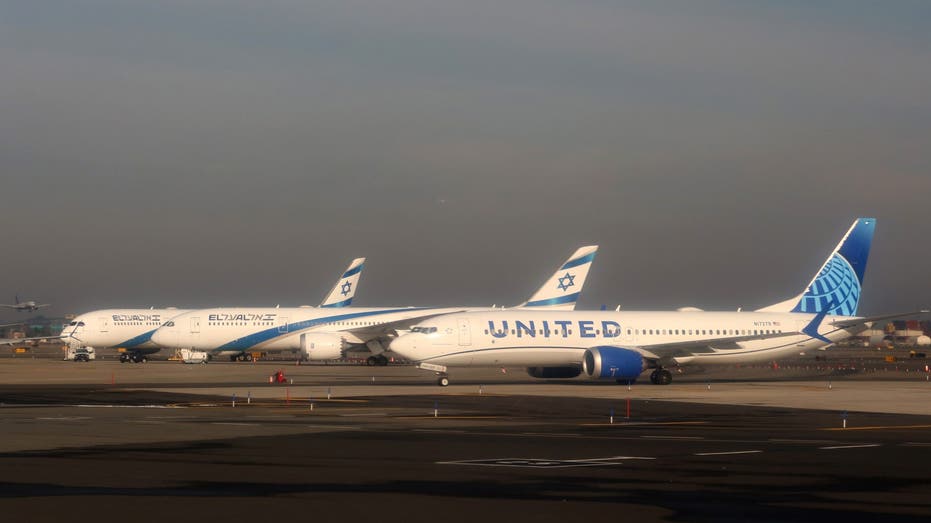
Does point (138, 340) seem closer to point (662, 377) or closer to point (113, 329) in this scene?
point (113, 329)

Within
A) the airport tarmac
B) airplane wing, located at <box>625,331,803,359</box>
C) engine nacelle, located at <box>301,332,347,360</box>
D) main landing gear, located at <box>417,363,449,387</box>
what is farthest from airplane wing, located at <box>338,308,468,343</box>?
the airport tarmac

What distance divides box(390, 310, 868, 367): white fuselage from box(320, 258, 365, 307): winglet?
4986 centimetres

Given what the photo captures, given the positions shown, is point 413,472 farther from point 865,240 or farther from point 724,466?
point 865,240

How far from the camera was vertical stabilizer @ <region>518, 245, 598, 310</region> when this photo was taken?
9319cm

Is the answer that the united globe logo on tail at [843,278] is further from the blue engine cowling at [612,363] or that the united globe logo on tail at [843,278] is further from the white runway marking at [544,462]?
the white runway marking at [544,462]

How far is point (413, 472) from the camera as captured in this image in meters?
19.6

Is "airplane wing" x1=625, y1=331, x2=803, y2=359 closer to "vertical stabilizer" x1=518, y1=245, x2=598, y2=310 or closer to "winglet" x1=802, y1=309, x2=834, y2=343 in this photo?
"winglet" x1=802, y1=309, x2=834, y2=343

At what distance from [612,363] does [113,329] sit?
Result: 4956 centimetres

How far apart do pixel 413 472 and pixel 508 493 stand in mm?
2967

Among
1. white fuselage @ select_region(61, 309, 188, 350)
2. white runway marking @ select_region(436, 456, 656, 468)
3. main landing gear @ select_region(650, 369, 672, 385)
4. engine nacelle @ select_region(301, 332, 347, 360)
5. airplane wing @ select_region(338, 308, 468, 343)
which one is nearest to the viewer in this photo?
white runway marking @ select_region(436, 456, 656, 468)

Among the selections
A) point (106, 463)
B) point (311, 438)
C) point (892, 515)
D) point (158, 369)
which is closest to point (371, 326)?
point (158, 369)

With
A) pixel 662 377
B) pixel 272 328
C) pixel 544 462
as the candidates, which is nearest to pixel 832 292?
pixel 662 377

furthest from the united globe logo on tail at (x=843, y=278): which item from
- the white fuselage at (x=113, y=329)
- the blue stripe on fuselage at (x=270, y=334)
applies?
the white fuselage at (x=113, y=329)

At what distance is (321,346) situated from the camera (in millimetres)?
77812
